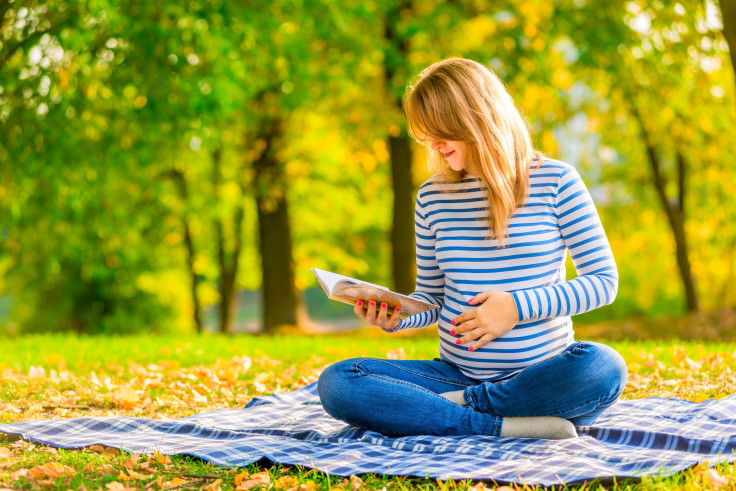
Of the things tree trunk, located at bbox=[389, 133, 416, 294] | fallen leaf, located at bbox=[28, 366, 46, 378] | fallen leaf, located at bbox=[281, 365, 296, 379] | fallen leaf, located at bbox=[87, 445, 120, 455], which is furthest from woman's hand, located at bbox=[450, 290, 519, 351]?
tree trunk, located at bbox=[389, 133, 416, 294]

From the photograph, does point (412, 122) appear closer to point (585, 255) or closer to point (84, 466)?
point (585, 255)

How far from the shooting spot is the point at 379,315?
10.2 feet

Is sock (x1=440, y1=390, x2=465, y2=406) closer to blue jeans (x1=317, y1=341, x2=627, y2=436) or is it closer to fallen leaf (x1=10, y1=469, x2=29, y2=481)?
blue jeans (x1=317, y1=341, x2=627, y2=436)

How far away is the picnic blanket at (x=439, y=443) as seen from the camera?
99.7 inches

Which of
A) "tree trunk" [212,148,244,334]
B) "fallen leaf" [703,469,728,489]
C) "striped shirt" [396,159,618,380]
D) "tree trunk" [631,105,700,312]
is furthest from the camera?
"tree trunk" [212,148,244,334]

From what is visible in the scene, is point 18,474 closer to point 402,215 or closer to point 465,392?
point 465,392

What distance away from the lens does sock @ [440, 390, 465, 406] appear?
3.06 m

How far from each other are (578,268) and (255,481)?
1.51 metres

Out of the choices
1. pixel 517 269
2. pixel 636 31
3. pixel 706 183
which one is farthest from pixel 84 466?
pixel 706 183

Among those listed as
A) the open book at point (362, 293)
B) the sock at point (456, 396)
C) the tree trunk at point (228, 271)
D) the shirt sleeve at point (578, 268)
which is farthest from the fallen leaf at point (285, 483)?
the tree trunk at point (228, 271)

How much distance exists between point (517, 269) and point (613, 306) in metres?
14.4

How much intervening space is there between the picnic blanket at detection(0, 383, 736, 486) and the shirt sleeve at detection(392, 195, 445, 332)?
2.14ft

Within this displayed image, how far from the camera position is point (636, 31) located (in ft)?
34.1

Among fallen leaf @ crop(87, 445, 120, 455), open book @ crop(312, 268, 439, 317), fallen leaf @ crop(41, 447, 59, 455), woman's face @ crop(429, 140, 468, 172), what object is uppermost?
woman's face @ crop(429, 140, 468, 172)
